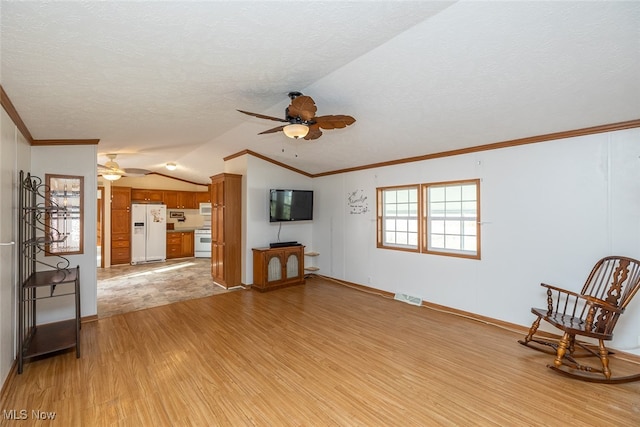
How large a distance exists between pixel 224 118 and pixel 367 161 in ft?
8.71

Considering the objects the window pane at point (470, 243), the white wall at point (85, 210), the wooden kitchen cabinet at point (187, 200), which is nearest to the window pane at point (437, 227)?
the window pane at point (470, 243)

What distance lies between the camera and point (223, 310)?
434cm

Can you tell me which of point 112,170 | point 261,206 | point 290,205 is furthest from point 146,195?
point 290,205

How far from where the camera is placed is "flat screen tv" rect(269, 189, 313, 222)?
5676 millimetres

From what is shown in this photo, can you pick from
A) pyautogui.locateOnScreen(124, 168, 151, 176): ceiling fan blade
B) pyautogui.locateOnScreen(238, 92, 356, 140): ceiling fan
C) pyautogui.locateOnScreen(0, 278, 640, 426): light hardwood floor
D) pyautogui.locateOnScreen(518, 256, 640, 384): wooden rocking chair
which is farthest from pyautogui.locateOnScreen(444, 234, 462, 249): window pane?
pyautogui.locateOnScreen(124, 168, 151, 176): ceiling fan blade

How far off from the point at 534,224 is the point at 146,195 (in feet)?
30.5

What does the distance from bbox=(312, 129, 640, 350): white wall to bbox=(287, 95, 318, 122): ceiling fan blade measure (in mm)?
2653

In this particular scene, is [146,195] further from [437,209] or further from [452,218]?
[452,218]

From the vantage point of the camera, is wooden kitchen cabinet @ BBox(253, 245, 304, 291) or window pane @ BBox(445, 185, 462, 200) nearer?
window pane @ BBox(445, 185, 462, 200)

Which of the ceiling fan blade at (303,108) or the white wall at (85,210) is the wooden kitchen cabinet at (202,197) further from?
the ceiling fan blade at (303,108)

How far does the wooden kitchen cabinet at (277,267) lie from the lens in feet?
17.6

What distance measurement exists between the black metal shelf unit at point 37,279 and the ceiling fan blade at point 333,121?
2.91 m

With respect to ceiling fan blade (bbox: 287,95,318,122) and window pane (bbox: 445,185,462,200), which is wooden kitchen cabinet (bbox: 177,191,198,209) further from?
window pane (bbox: 445,185,462,200)

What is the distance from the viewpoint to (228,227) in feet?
18.3
